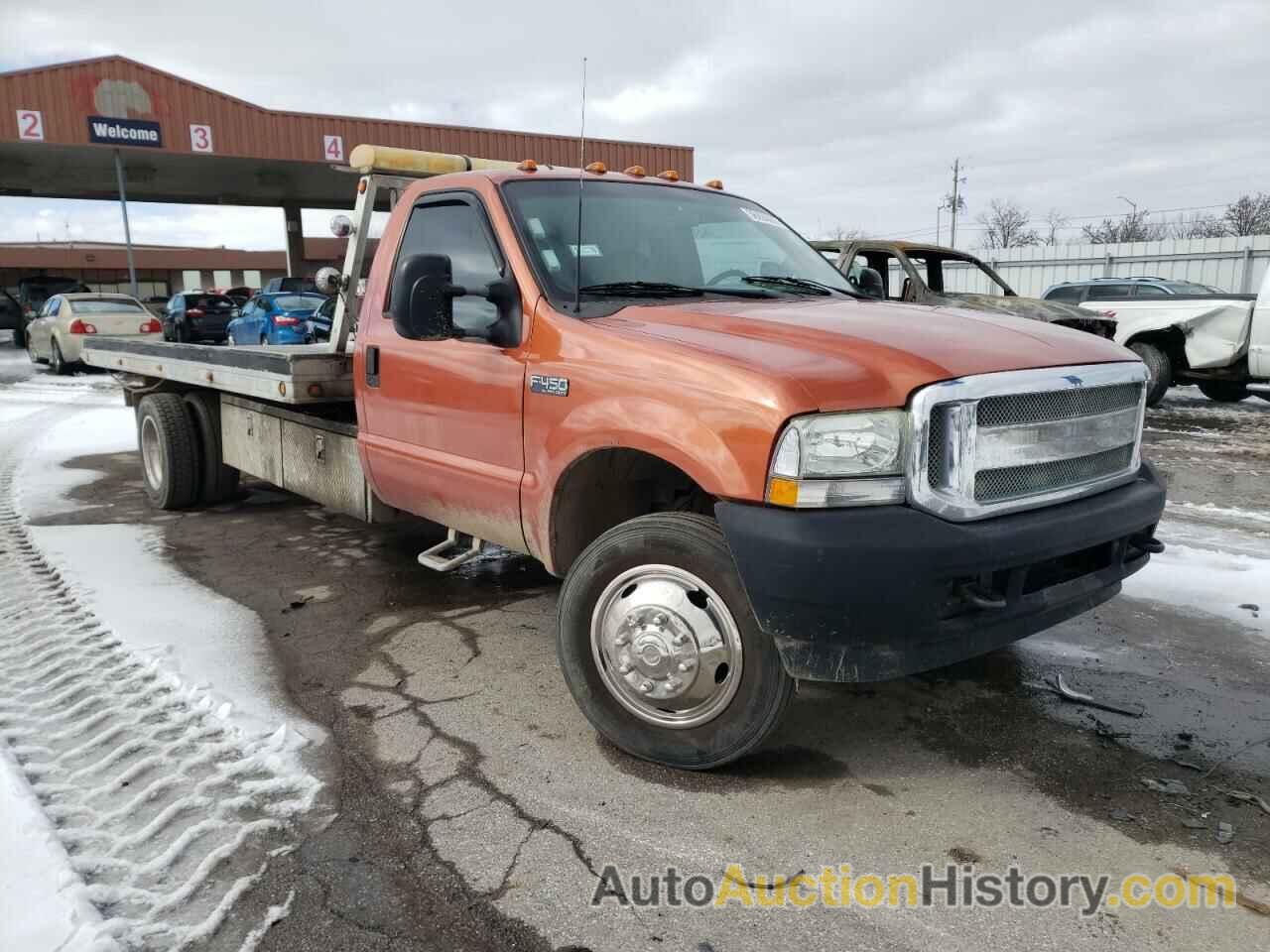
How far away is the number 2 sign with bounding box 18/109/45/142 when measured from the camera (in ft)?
69.8

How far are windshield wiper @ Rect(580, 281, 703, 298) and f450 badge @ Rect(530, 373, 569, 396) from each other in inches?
15.2

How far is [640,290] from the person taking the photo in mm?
3643

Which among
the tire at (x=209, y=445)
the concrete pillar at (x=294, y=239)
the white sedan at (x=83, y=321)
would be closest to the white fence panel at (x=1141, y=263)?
the white sedan at (x=83, y=321)

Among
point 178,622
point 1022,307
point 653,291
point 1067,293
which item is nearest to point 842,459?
point 653,291

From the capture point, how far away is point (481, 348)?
3.72m

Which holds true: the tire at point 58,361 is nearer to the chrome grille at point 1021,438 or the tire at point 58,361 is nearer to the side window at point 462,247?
the side window at point 462,247

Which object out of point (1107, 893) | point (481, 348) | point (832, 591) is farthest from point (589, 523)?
point (1107, 893)

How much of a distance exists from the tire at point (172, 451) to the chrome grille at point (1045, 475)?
234 inches

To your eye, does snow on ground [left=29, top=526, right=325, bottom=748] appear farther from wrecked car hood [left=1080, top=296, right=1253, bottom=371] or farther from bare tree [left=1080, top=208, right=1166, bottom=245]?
bare tree [left=1080, top=208, right=1166, bottom=245]

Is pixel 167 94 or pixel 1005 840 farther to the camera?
pixel 167 94

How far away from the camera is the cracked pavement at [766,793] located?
7.66 ft

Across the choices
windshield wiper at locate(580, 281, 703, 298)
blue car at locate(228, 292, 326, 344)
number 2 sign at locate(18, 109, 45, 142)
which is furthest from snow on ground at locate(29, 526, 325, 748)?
number 2 sign at locate(18, 109, 45, 142)

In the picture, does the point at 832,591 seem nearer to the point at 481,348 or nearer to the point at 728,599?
the point at 728,599

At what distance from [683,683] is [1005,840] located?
1.03 m
